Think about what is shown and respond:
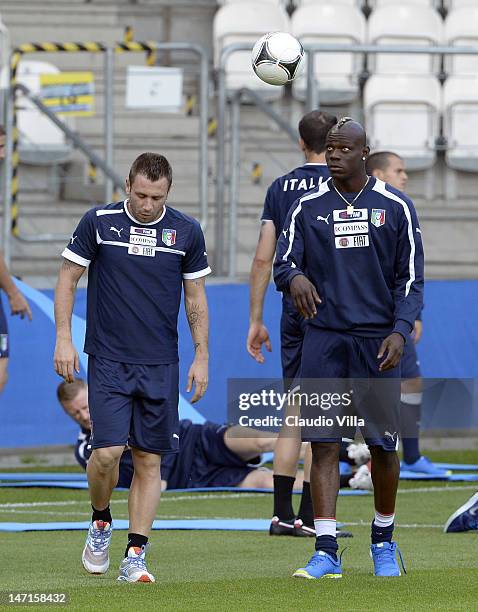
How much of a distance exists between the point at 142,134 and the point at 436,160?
319 centimetres

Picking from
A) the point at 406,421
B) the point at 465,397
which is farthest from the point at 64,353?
the point at 465,397

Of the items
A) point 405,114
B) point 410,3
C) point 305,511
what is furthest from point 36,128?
point 305,511

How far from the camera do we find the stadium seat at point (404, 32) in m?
17.2

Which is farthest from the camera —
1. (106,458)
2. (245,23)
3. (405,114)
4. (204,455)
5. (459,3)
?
(459,3)

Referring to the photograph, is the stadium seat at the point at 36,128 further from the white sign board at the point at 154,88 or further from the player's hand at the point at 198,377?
the player's hand at the point at 198,377

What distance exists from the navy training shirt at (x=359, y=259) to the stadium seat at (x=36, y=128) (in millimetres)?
8764

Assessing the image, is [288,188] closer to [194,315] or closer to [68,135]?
[194,315]

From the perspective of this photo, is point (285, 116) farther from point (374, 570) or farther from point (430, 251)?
point (374, 570)

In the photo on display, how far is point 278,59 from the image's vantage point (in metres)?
9.87

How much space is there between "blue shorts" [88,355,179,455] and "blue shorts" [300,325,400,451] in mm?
Result: 665

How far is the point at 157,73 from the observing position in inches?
568

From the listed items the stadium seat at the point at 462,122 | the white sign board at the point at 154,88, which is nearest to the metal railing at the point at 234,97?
the white sign board at the point at 154,88

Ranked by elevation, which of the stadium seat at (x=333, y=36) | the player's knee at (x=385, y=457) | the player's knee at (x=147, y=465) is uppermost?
the stadium seat at (x=333, y=36)

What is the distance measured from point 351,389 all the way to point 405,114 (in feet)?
31.3
